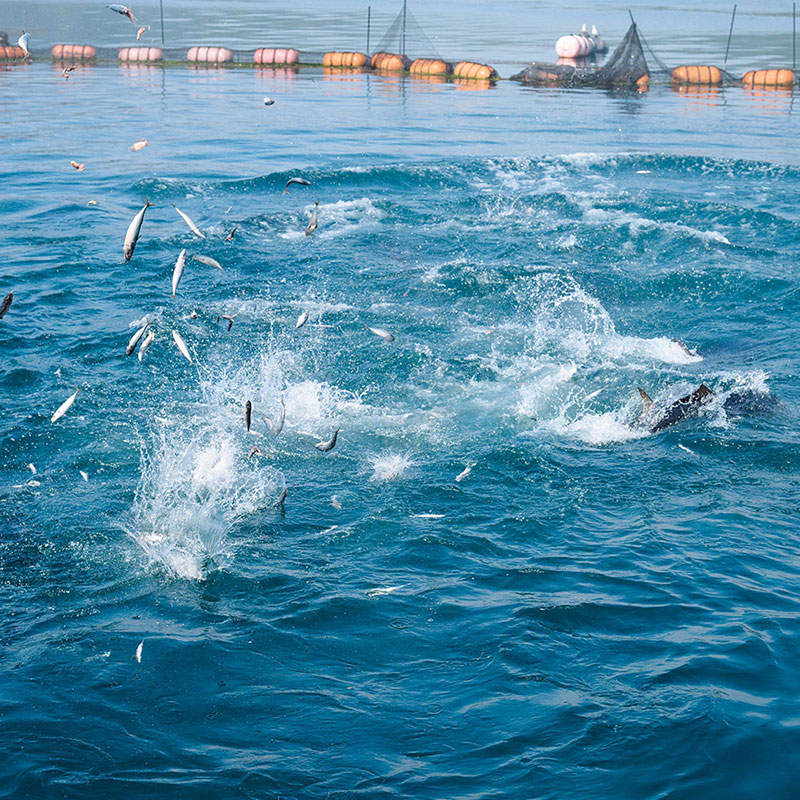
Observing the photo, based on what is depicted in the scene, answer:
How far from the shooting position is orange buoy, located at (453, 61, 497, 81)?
3719cm

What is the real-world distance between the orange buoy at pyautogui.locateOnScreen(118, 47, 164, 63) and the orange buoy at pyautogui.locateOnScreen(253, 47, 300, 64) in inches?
177

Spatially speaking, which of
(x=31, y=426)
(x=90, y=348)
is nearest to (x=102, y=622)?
(x=31, y=426)

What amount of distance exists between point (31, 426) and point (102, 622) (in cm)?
332

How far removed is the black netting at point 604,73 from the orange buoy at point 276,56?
33.7 feet

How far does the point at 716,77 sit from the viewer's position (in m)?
37.3

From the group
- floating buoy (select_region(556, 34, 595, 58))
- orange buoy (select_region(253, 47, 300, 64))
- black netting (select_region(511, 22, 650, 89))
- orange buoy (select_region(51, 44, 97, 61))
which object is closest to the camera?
black netting (select_region(511, 22, 650, 89))

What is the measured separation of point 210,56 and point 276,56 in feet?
10.1

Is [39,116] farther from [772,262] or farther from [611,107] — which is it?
[772,262]

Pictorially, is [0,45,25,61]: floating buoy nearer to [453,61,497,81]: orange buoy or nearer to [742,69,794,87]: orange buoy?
[453,61,497,81]: orange buoy

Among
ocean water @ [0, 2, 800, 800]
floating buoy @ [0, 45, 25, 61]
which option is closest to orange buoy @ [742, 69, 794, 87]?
ocean water @ [0, 2, 800, 800]

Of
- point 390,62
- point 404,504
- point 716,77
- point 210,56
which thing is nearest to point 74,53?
point 210,56

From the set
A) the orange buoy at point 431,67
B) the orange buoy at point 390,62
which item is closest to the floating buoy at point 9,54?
the orange buoy at point 390,62

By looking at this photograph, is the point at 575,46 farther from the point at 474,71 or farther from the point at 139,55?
the point at 139,55

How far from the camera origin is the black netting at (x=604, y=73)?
36.8 m
